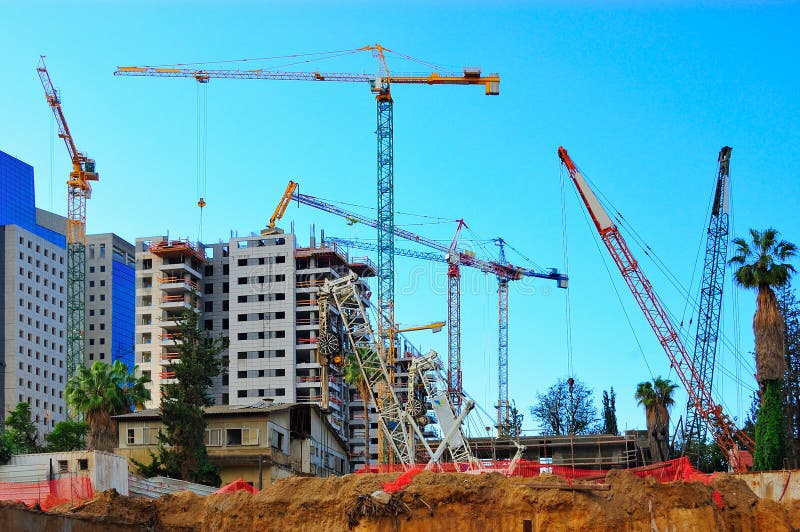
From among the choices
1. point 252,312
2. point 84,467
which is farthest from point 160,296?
point 84,467

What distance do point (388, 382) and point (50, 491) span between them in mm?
50472

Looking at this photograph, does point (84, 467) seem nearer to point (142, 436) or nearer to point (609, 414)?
point (142, 436)

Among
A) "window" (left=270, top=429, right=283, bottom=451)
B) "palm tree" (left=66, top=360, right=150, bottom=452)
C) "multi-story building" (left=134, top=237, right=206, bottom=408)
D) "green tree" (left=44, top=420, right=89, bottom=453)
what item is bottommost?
"green tree" (left=44, top=420, right=89, bottom=453)

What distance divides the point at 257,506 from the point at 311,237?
13642 cm

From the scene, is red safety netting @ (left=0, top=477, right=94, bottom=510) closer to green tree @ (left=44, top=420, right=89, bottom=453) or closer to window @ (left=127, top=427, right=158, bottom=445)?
window @ (left=127, top=427, right=158, bottom=445)

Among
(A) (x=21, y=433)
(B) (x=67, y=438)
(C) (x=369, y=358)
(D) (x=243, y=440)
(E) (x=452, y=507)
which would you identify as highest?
(C) (x=369, y=358)

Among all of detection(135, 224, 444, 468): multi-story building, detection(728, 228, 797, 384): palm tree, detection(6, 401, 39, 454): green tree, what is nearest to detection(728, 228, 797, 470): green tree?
detection(728, 228, 797, 384): palm tree

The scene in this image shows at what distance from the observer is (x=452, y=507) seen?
4319cm

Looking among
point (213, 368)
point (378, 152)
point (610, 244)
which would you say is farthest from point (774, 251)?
point (378, 152)

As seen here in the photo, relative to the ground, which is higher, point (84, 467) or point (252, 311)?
point (252, 311)

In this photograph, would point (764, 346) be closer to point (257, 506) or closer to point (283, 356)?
point (257, 506)

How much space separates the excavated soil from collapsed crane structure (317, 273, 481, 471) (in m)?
34.7

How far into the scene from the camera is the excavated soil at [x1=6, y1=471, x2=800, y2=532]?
42656 mm

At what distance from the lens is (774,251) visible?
76.4 metres
